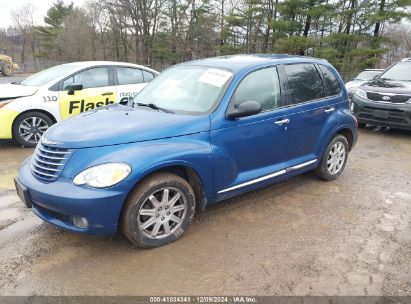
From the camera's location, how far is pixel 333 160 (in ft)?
18.2

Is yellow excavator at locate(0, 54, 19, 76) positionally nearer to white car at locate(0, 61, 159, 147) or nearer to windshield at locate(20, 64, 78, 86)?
windshield at locate(20, 64, 78, 86)

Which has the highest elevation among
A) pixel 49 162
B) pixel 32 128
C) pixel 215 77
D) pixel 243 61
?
pixel 243 61

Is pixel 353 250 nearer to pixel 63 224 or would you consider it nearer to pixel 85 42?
pixel 63 224

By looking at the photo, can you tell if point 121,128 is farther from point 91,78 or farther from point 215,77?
point 91,78

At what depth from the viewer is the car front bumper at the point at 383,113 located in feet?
27.3

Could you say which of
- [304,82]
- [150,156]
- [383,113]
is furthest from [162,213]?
[383,113]

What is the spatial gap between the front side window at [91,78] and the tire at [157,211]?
4.71 m

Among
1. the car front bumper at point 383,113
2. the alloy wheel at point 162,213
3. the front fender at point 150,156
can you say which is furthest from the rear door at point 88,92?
the car front bumper at point 383,113

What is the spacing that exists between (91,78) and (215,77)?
4.25 meters

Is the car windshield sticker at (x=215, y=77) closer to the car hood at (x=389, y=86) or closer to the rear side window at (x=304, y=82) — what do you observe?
the rear side window at (x=304, y=82)

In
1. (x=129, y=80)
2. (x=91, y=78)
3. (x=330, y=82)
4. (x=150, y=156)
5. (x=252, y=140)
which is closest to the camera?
(x=150, y=156)

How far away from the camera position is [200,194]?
3.88 meters

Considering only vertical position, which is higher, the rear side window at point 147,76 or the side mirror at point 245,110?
the side mirror at point 245,110

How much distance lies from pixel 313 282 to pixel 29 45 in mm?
75116
